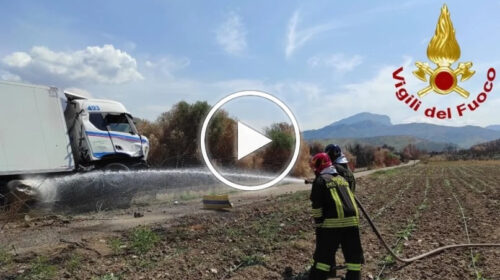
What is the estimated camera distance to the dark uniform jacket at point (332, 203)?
532 centimetres

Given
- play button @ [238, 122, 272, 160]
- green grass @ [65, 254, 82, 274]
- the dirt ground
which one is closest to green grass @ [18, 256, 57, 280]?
the dirt ground

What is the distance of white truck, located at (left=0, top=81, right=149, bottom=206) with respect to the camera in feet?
39.6

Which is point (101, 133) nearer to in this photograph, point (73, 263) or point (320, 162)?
point (73, 263)

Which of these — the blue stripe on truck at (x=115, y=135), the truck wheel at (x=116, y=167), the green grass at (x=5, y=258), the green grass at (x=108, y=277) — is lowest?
the green grass at (x=108, y=277)

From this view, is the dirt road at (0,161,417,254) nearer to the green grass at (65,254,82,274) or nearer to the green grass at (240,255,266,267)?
the green grass at (65,254,82,274)

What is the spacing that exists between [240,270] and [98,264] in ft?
7.03

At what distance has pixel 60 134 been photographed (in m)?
13.2

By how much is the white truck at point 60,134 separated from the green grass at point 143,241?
241 inches

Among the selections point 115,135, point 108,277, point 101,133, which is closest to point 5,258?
point 108,277

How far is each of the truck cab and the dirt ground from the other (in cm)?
263

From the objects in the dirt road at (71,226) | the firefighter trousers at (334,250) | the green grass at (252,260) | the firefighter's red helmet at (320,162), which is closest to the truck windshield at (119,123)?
the dirt road at (71,226)

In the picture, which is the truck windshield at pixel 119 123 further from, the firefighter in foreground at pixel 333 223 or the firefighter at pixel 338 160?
the firefighter in foreground at pixel 333 223

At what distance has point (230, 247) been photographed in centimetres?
743

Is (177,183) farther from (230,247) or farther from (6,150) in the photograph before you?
(230,247)
